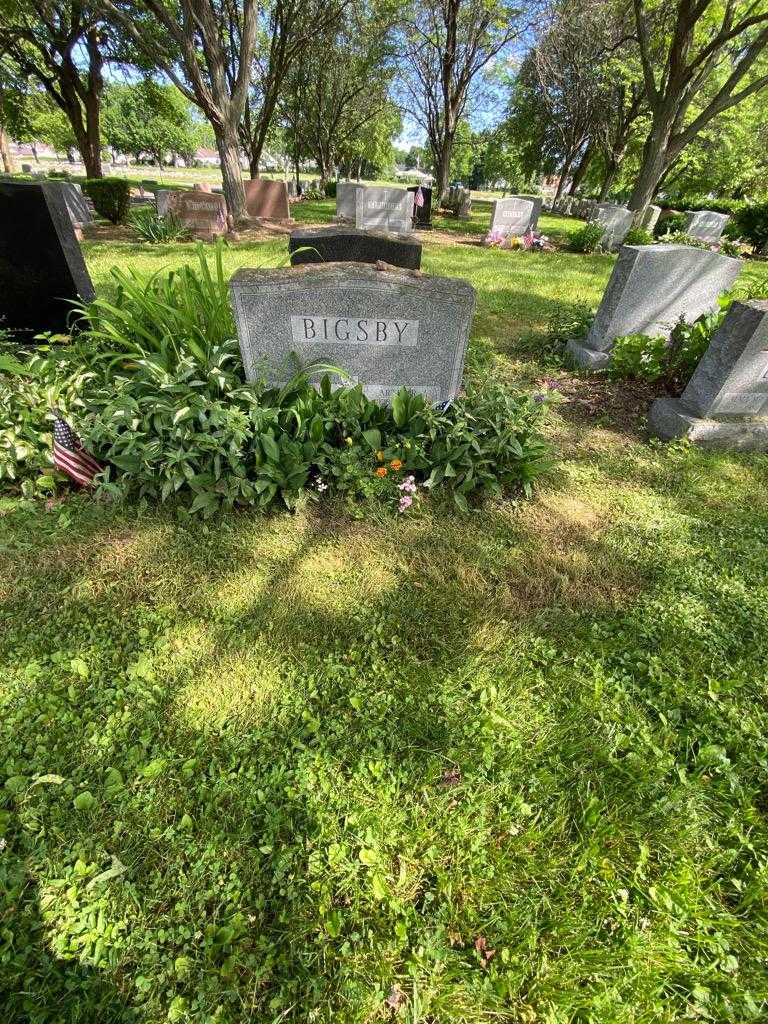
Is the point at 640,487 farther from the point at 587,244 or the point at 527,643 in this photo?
the point at 587,244

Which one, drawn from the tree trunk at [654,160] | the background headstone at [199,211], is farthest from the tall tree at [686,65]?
the background headstone at [199,211]

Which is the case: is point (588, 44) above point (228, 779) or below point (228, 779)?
above

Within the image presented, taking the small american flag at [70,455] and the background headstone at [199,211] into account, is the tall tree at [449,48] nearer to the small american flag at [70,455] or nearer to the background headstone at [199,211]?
the background headstone at [199,211]

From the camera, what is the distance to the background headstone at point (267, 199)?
13383 mm

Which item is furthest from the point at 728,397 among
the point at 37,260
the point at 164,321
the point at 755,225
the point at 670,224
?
the point at 755,225

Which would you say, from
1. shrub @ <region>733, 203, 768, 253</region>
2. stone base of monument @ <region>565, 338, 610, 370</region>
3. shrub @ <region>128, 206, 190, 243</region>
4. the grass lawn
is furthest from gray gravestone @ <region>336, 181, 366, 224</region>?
the grass lawn

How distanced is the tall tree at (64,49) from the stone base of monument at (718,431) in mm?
17936

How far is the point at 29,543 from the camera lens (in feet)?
8.13

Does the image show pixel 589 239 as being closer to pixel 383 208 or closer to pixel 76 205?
pixel 383 208

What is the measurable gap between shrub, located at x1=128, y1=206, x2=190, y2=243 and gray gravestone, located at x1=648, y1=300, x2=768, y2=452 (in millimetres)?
10145

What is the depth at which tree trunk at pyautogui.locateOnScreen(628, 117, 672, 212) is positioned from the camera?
385 inches

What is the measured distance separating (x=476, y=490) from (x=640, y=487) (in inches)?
46.5

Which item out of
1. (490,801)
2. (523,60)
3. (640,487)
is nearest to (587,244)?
(640,487)

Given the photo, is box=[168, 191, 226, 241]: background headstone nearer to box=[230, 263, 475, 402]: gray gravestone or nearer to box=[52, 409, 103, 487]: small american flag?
box=[230, 263, 475, 402]: gray gravestone
